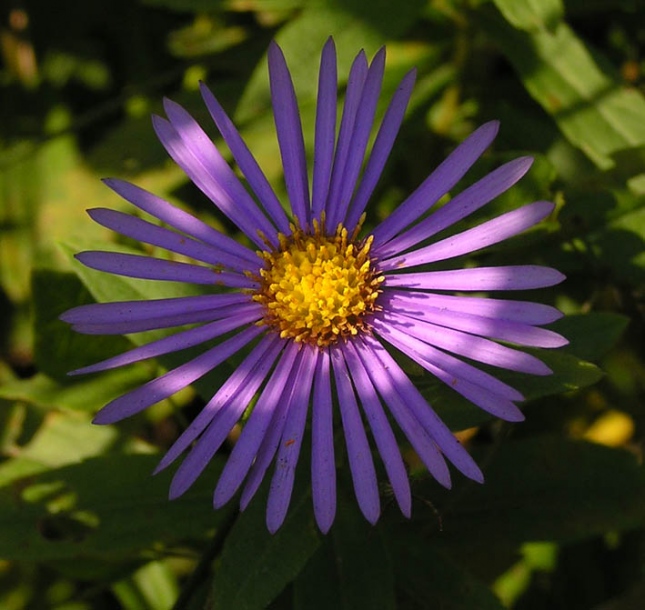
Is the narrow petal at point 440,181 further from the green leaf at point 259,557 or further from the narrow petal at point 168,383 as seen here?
the green leaf at point 259,557

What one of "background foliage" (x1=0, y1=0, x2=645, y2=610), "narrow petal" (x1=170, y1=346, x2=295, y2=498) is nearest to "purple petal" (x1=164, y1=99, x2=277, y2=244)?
"background foliage" (x1=0, y1=0, x2=645, y2=610)

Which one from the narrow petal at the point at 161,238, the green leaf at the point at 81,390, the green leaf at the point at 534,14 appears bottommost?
the narrow petal at the point at 161,238

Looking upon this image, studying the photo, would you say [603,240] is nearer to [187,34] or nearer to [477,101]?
[477,101]

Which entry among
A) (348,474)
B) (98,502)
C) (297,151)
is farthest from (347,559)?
(297,151)

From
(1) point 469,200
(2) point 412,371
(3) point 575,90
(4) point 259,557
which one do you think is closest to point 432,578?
(4) point 259,557

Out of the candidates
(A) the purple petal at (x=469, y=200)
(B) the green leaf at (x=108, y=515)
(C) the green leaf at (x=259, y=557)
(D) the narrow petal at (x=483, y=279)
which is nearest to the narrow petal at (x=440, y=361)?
(D) the narrow petal at (x=483, y=279)

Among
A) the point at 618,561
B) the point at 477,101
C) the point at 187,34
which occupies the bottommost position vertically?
→ the point at 618,561

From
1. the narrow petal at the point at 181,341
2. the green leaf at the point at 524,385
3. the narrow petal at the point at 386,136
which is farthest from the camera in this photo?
the narrow petal at the point at 386,136
